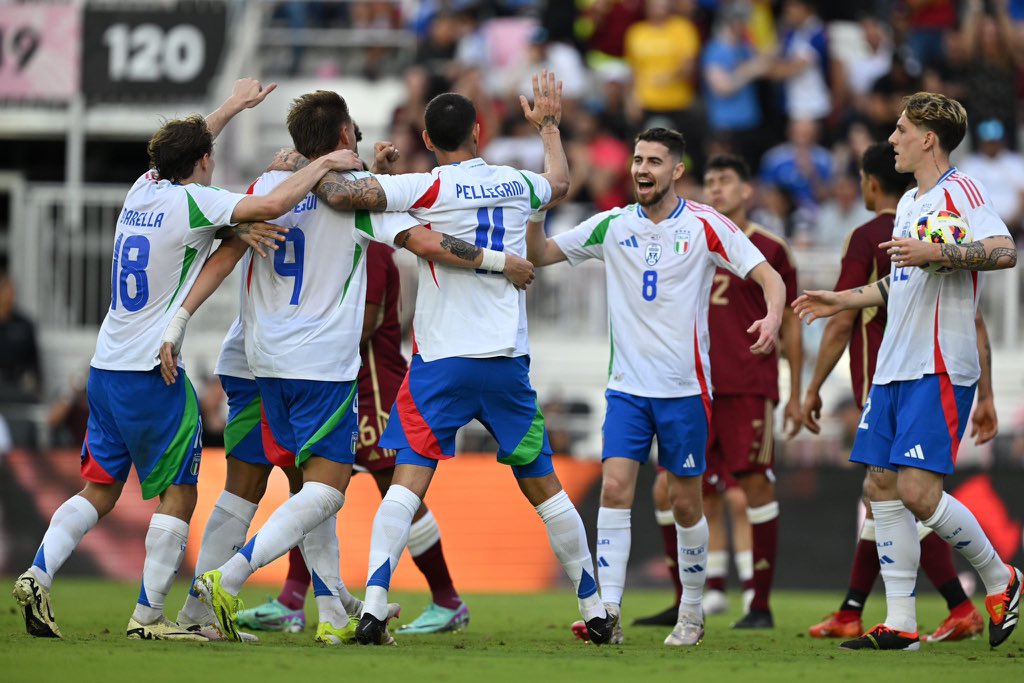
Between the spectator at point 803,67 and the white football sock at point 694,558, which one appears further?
the spectator at point 803,67

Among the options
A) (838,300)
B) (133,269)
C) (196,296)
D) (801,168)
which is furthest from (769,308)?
(801,168)

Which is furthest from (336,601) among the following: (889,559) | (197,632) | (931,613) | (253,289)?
(931,613)

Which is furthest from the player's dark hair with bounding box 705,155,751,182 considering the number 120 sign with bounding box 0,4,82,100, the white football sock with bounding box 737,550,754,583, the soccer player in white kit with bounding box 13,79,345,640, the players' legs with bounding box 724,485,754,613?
the number 120 sign with bounding box 0,4,82,100

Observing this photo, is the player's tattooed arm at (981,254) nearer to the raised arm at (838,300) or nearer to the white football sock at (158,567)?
the raised arm at (838,300)

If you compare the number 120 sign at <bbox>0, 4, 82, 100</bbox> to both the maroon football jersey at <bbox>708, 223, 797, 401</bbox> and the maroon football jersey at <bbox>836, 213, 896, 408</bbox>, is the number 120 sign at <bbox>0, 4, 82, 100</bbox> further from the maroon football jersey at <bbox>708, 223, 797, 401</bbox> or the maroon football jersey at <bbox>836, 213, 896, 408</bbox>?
the maroon football jersey at <bbox>836, 213, 896, 408</bbox>

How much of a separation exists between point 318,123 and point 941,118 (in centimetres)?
333

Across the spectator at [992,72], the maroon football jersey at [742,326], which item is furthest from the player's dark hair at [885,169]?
the spectator at [992,72]

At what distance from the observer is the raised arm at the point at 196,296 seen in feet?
25.0

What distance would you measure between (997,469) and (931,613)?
217cm

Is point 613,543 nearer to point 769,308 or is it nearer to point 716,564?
point 769,308

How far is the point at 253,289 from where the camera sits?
789cm

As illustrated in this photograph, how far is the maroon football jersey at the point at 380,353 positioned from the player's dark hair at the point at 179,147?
1.51 metres

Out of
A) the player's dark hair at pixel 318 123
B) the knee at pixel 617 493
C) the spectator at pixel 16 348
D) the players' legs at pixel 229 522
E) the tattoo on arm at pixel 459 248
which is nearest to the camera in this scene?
the tattoo on arm at pixel 459 248

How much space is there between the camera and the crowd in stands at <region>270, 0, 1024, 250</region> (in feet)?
56.9
